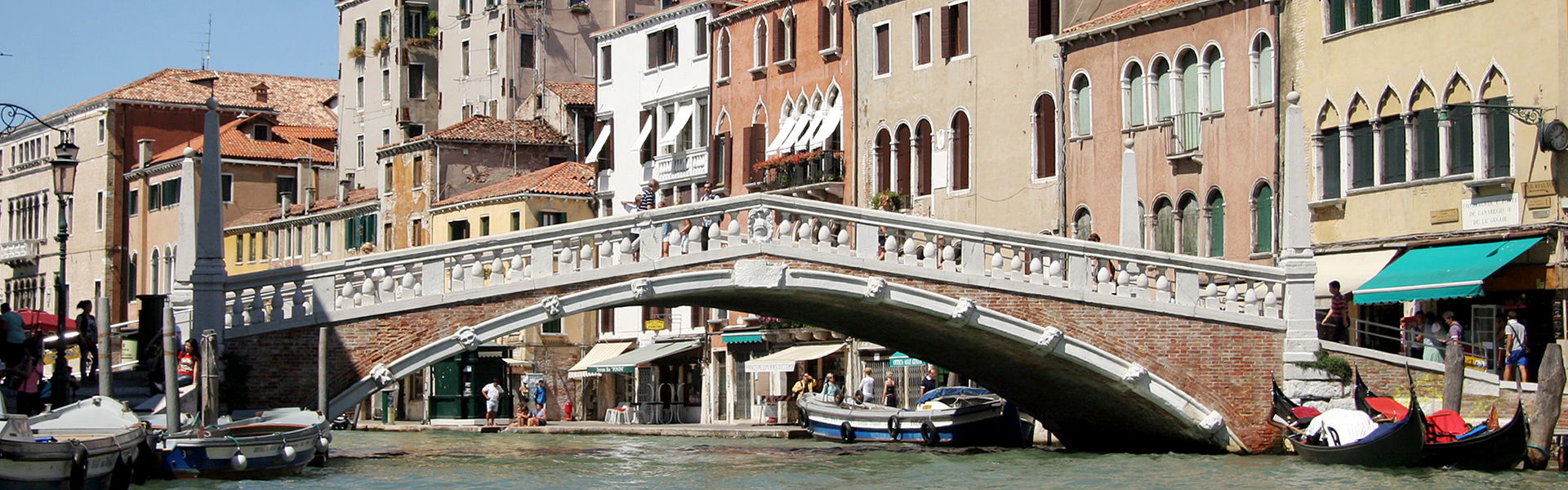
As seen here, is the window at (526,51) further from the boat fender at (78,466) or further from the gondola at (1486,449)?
the boat fender at (78,466)

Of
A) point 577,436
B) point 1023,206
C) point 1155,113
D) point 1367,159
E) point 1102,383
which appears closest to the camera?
point 1102,383

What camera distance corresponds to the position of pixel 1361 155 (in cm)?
2416

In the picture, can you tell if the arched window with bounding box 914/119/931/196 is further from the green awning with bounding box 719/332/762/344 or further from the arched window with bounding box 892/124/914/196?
the green awning with bounding box 719/332/762/344

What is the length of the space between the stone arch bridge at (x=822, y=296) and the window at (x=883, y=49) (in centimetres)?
1289

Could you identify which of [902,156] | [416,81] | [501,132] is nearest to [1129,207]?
[902,156]

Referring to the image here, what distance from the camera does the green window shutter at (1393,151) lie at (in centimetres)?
2342

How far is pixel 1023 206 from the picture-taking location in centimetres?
3059

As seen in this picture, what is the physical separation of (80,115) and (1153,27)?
1500 inches

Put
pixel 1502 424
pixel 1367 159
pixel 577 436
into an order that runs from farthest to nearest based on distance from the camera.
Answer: pixel 577 436 < pixel 1367 159 < pixel 1502 424

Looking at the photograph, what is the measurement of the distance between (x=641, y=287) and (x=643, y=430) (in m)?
15.6

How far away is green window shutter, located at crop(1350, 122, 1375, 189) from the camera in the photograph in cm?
2405

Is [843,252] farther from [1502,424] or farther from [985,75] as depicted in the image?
[985,75]

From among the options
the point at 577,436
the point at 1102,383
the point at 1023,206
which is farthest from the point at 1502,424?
the point at 577,436

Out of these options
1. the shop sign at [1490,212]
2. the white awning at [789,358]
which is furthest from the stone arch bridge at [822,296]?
the white awning at [789,358]
